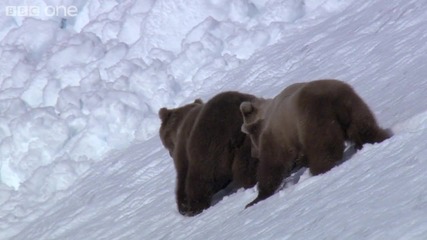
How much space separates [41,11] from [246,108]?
36.7 ft

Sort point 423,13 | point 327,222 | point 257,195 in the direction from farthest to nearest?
point 423,13 < point 257,195 < point 327,222

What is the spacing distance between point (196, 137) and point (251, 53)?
6.38 meters

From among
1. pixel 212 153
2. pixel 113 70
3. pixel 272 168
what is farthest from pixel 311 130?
pixel 113 70

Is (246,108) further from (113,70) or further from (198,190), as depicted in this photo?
(113,70)

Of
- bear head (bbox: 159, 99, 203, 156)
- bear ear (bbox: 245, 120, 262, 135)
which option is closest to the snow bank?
bear head (bbox: 159, 99, 203, 156)

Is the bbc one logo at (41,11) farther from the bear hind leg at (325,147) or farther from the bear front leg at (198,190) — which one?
the bear hind leg at (325,147)

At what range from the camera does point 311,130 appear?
7188 millimetres

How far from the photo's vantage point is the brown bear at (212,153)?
28.4 feet

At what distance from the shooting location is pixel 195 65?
15.3m

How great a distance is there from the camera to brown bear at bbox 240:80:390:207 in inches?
283

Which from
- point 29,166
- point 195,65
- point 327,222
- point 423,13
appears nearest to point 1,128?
point 29,166

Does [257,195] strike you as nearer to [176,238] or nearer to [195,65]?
[176,238]

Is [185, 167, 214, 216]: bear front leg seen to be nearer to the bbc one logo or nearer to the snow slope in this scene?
the snow slope

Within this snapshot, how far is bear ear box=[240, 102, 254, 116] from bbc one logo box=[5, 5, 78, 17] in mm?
10576
